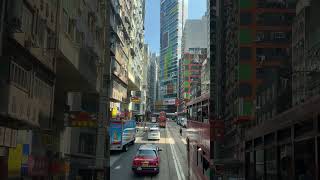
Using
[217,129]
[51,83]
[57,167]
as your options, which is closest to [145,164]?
[57,167]

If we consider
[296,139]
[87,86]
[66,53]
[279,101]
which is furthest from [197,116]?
[296,139]

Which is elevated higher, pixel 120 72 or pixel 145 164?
pixel 120 72

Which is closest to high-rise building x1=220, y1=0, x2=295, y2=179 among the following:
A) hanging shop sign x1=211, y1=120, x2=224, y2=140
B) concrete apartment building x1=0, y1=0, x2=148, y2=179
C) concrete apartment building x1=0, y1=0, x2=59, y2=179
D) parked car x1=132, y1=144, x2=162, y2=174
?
hanging shop sign x1=211, y1=120, x2=224, y2=140

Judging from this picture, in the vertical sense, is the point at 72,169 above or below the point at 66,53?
below

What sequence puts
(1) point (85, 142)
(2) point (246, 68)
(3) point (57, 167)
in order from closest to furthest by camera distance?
(2) point (246, 68) → (3) point (57, 167) → (1) point (85, 142)

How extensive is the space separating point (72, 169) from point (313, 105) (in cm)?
1667

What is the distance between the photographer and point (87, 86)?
2141 centimetres

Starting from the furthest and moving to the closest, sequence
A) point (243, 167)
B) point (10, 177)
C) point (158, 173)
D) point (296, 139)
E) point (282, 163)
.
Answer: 1. point (158, 173)
2. point (10, 177)
3. point (243, 167)
4. point (282, 163)
5. point (296, 139)

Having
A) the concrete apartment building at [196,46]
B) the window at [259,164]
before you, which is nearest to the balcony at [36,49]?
the window at [259,164]

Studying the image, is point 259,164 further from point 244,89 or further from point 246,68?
point 246,68

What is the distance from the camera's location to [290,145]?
6852mm

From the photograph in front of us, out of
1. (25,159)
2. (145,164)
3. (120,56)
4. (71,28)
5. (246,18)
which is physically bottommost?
(145,164)

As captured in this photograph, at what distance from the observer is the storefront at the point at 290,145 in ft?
19.8

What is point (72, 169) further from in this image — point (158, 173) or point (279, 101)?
point (279, 101)
